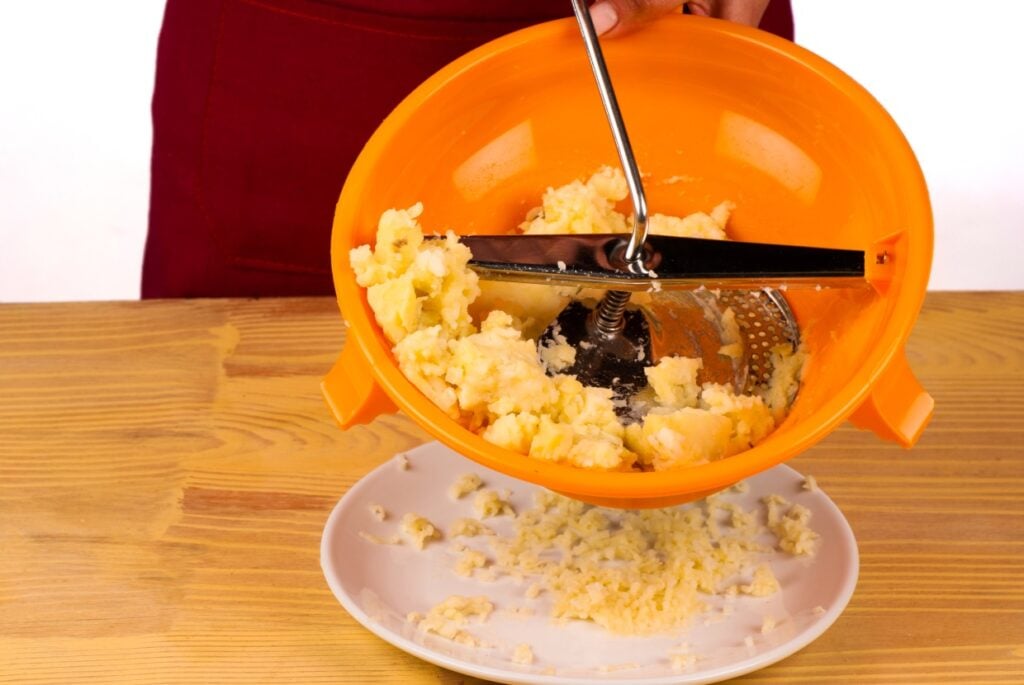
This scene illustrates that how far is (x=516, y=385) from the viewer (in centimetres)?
76

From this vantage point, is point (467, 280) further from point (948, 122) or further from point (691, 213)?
point (948, 122)

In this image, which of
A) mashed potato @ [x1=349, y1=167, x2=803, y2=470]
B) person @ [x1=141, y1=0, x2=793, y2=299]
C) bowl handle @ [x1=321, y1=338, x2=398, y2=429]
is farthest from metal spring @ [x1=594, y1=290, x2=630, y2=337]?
person @ [x1=141, y1=0, x2=793, y2=299]

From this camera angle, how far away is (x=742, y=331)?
2.81ft

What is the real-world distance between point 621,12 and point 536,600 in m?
0.38

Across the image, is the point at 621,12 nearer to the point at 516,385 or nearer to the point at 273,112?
the point at 516,385

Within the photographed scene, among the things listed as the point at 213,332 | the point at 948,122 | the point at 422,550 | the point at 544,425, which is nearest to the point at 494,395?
the point at 544,425

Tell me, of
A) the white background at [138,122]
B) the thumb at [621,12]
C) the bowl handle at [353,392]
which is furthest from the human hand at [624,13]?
the white background at [138,122]

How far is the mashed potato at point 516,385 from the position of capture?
0.74 meters

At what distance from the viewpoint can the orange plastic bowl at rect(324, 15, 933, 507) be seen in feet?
2.36

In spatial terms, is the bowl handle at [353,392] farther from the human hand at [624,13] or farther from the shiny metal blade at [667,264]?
the human hand at [624,13]

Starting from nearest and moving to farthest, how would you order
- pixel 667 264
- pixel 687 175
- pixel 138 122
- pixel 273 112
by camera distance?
pixel 667 264 < pixel 687 175 < pixel 273 112 < pixel 138 122

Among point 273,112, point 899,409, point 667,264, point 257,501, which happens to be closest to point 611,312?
point 667,264

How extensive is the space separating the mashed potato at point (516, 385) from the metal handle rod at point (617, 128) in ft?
0.29

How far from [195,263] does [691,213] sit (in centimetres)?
56
